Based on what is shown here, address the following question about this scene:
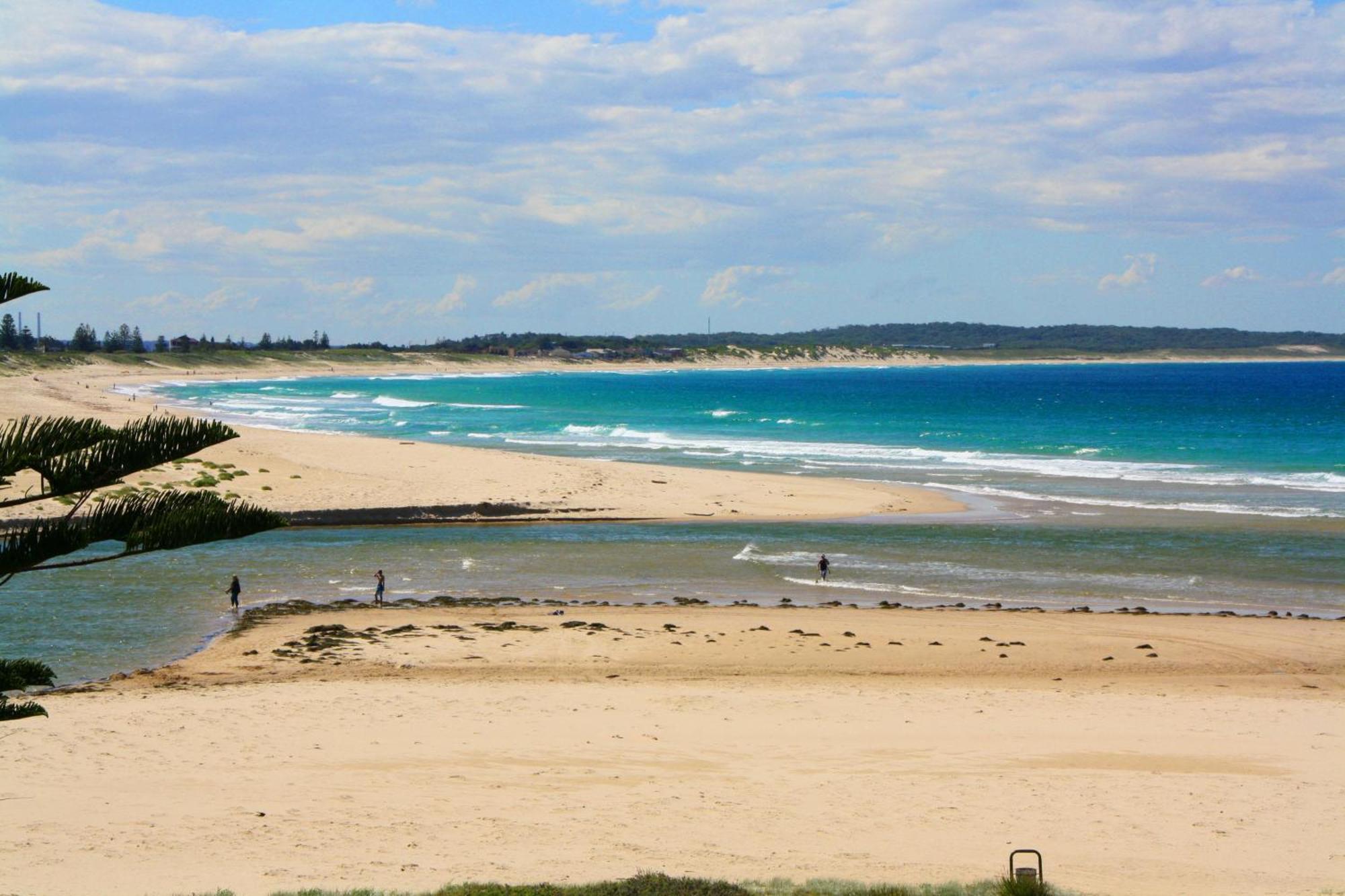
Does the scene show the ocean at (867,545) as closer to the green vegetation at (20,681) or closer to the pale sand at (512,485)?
the pale sand at (512,485)

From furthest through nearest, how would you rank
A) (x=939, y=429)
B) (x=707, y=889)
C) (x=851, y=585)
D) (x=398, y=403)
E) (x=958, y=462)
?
1. (x=398, y=403)
2. (x=939, y=429)
3. (x=958, y=462)
4. (x=851, y=585)
5. (x=707, y=889)

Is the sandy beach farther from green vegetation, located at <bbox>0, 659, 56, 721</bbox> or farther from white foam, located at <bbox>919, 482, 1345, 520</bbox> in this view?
white foam, located at <bbox>919, 482, 1345, 520</bbox>

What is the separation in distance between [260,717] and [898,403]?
94.8m

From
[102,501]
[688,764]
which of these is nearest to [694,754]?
[688,764]

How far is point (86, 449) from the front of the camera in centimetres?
796

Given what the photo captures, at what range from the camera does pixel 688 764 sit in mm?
12203

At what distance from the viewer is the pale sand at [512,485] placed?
108 feet

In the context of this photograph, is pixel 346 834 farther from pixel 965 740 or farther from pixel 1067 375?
pixel 1067 375

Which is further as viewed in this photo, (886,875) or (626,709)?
(626,709)

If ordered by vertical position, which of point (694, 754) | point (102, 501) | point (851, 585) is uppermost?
point (102, 501)

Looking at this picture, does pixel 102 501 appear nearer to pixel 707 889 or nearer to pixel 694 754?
pixel 707 889

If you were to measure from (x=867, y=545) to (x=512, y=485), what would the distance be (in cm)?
1285

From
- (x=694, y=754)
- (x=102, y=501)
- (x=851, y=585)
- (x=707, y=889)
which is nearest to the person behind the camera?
(x=707, y=889)

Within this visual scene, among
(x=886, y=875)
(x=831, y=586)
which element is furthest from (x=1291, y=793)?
(x=831, y=586)
